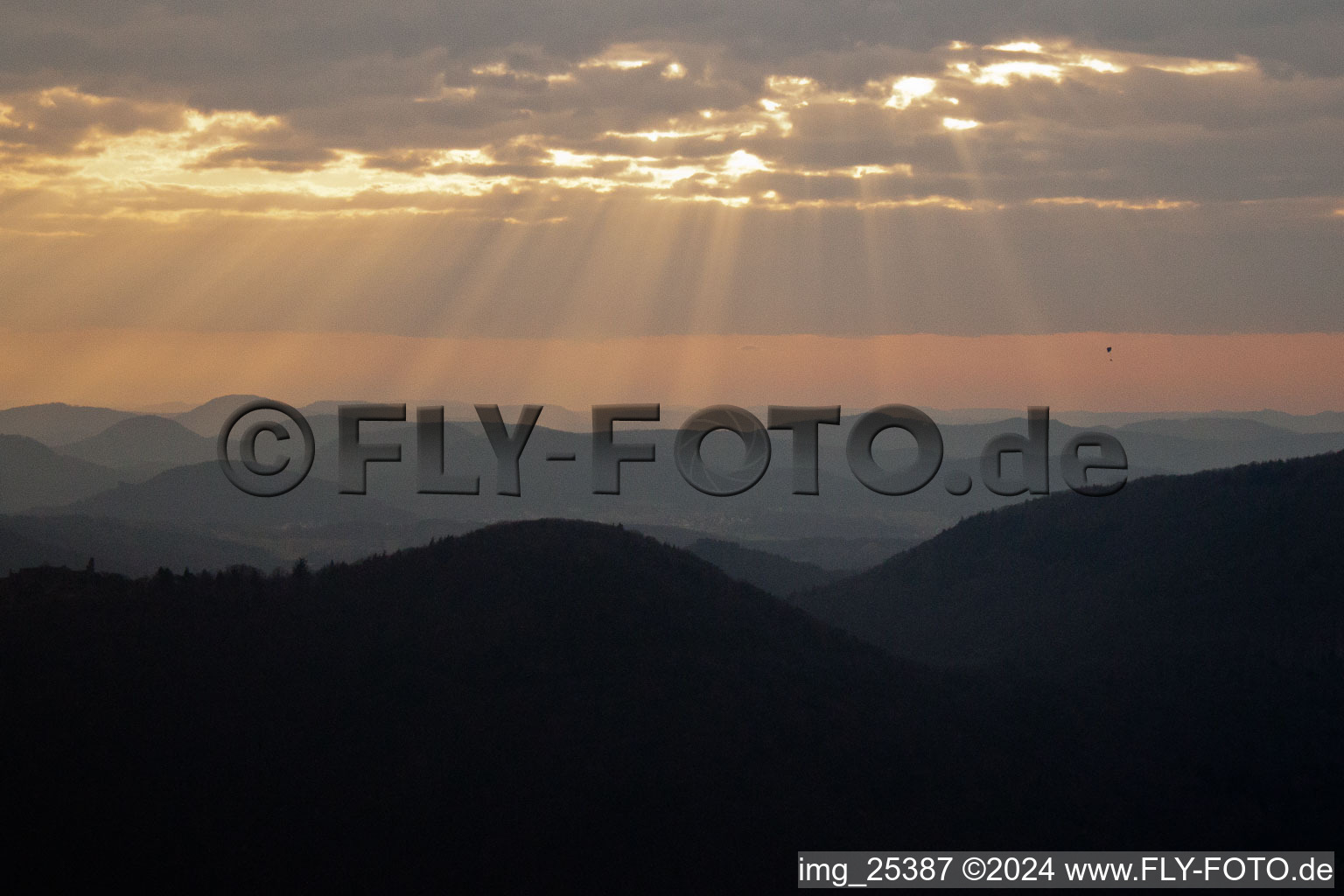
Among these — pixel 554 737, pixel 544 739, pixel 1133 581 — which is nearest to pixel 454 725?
pixel 544 739

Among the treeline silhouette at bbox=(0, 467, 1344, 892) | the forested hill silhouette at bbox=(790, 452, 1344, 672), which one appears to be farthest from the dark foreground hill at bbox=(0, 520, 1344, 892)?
the forested hill silhouette at bbox=(790, 452, 1344, 672)

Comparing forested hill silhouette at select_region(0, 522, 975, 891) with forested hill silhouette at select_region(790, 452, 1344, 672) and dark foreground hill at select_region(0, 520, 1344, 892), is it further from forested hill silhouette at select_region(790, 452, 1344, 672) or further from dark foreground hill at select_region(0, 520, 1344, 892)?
forested hill silhouette at select_region(790, 452, 1344, 672)

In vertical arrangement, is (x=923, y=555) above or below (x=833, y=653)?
above

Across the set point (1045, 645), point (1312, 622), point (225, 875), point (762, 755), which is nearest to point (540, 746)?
point (762, 755)

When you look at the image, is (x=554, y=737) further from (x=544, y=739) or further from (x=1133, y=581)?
(x=1133, y=581)

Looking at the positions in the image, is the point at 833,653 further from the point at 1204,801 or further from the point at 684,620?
the point at 1204,801

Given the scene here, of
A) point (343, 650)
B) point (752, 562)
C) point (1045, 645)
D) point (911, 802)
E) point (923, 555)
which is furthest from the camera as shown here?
point (752, 562)

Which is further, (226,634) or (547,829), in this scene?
(226,634)

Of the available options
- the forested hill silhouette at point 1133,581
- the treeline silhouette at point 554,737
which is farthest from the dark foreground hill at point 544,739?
the forested hill silhouette at point 1133,581
